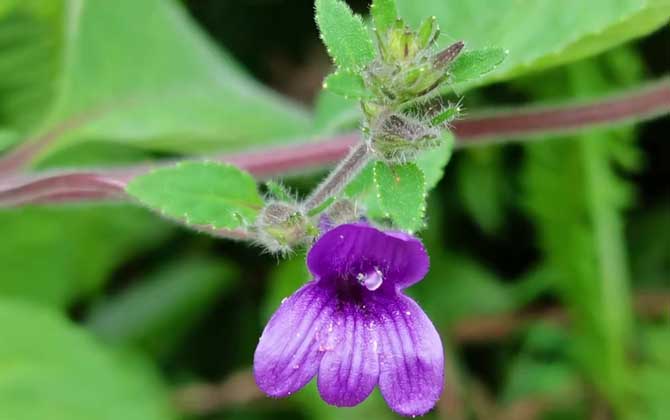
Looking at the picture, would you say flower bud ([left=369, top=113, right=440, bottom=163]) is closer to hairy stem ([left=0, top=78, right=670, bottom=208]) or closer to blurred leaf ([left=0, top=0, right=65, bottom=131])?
hairy stem ([left=0, top=78, right=670, bottom=208])

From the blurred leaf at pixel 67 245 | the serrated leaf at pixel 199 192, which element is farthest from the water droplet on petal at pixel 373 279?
the blurred leaf at pixel 67 245

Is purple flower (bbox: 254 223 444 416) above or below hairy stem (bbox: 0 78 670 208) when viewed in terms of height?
below

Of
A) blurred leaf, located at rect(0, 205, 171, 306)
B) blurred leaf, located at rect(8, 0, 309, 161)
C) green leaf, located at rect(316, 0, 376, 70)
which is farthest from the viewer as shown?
blurred leaf, located at rect(0, 205, 171, 306)

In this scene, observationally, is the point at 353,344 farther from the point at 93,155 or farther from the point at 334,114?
the point at 93,155

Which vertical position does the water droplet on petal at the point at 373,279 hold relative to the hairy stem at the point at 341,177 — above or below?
below

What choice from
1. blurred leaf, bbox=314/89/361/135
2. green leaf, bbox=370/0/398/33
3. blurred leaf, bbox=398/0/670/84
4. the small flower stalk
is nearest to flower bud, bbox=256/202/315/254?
the small flower stalk

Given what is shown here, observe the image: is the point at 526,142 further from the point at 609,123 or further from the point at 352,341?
the point at 352,341

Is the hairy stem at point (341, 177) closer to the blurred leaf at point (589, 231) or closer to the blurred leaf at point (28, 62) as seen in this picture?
the blurred leaf at point (589, 231)
